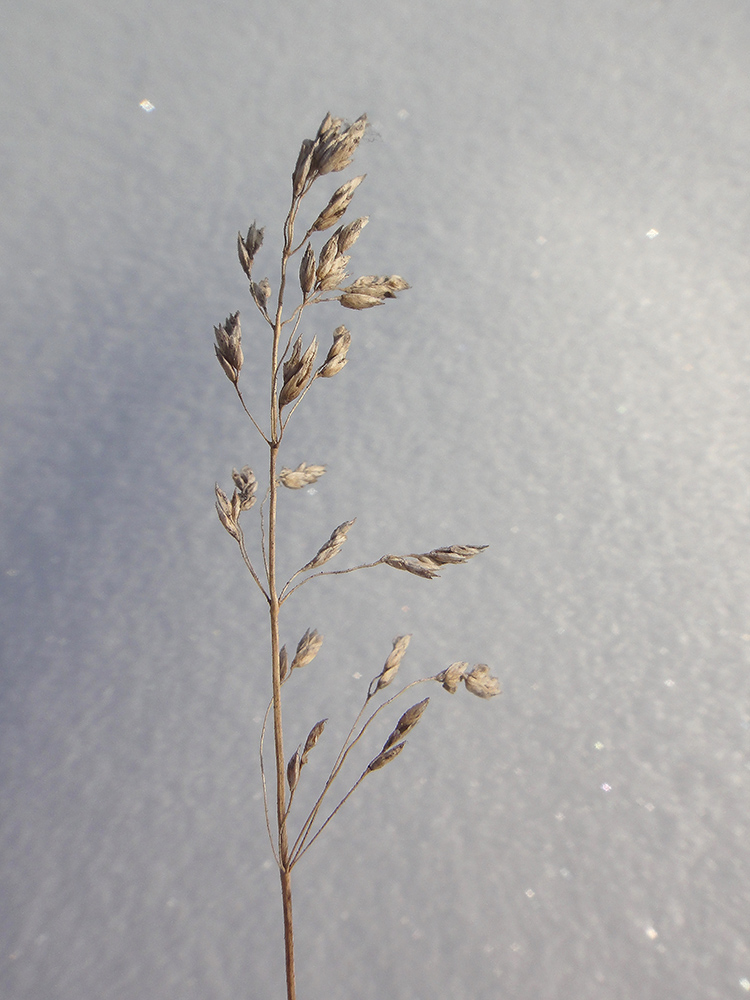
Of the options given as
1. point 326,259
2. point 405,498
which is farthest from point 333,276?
point 405,498

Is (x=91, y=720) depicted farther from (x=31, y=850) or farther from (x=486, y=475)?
(x=486, y=475)

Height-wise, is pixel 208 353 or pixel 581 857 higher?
pixel 208 353

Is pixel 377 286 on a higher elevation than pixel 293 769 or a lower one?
higher

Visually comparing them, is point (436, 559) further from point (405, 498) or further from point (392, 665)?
point (405, 498)

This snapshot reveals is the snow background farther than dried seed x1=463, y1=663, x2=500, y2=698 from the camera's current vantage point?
Yes

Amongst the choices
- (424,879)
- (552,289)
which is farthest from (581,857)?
(552,289)

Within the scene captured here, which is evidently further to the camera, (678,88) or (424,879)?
(678,88)

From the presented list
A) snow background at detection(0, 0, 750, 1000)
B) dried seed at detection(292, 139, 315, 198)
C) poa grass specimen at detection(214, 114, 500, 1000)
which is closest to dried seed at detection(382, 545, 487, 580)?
poa grass specimen at detection(214, 114, 500, 1000)

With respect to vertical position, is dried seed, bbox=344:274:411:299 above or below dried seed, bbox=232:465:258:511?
above

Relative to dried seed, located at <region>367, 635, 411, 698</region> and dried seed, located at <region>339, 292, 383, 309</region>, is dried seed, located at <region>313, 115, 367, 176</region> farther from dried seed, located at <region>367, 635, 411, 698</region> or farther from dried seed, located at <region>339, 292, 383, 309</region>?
dried seed, located at <region>367, 635, 411, 698</region>
